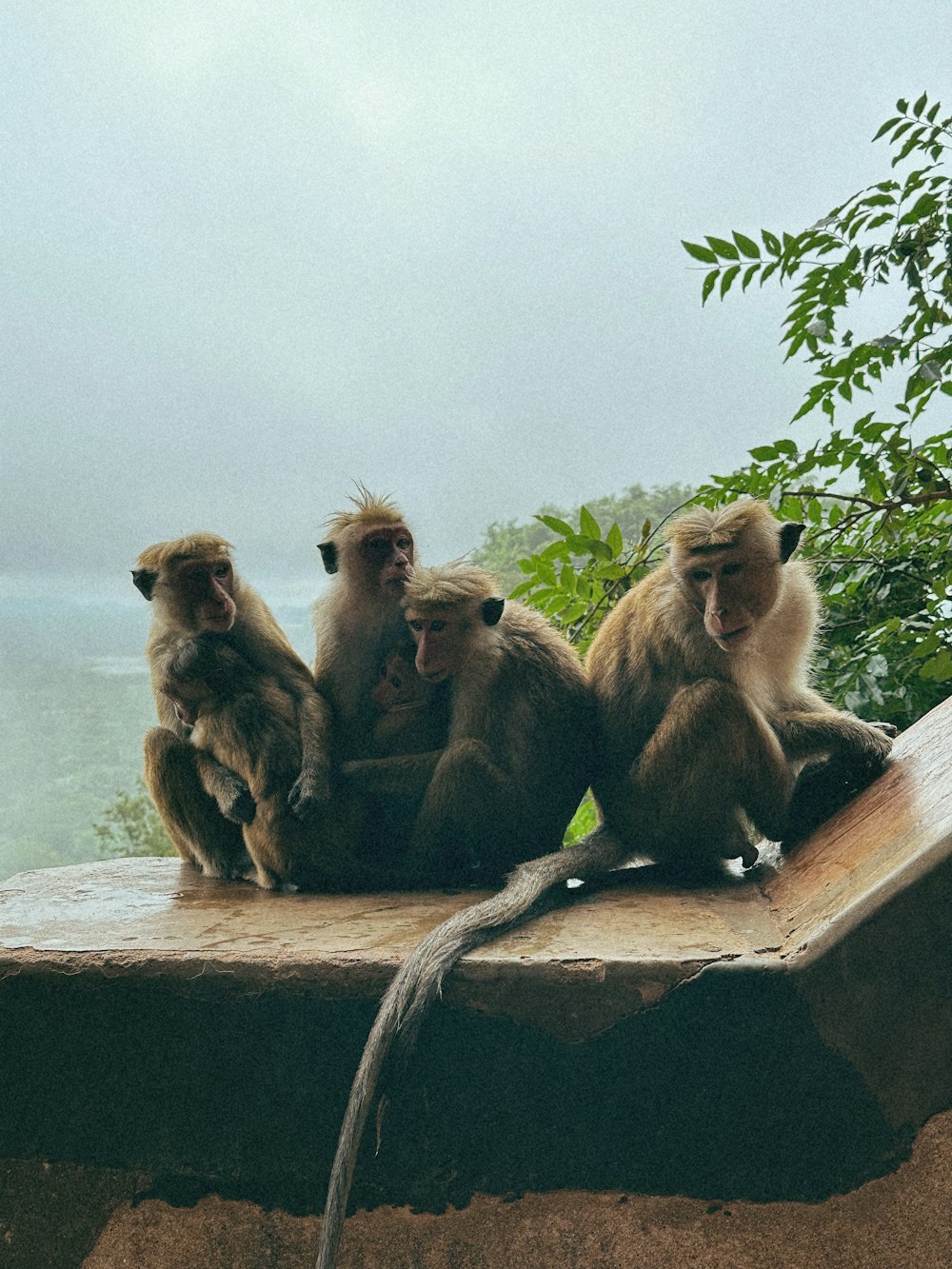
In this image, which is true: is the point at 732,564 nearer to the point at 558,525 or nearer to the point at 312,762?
the point at 558,525

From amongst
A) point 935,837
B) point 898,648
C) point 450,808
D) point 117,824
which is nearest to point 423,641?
point 450,808

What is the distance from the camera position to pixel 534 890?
2.50m

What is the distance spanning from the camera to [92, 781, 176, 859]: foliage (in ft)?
24.7

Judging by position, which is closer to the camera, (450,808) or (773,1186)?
(773,1186)

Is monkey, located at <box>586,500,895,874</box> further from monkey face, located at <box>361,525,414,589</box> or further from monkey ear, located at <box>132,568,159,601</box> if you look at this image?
monkey ear, located at <box>132,568,159,601</box>

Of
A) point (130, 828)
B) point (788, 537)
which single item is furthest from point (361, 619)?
point (130, 828)

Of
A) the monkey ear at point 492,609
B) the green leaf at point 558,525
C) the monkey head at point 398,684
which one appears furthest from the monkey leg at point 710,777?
the green leaf at point 558,525

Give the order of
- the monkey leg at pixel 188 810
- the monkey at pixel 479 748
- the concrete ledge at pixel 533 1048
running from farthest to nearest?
the monkey leg at pixel 188 810 → the monkey at pixel 479 748 → the concrete ledge at pixel 533 1048

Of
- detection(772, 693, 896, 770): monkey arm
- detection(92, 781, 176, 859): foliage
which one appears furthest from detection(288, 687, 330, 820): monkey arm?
detection(92, 781, 176, 859): foliage

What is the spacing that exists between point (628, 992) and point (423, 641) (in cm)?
116

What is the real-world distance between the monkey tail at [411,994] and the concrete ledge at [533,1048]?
57mm

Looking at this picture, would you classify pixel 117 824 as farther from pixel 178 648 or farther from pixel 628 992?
pixel 628 992

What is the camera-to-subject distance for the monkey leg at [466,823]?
9.06 ft

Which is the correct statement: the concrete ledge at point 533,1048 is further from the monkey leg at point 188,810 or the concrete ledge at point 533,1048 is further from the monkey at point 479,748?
the monkey leg at point 188,810
